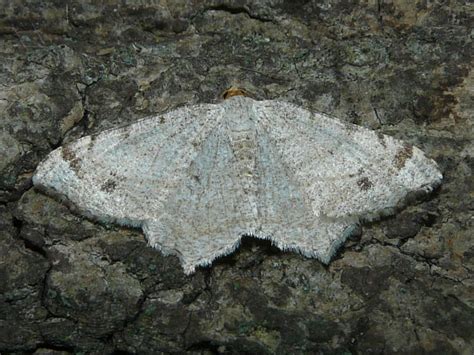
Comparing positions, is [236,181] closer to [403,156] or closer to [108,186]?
[108,186]

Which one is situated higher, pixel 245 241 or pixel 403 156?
pixel 403 156

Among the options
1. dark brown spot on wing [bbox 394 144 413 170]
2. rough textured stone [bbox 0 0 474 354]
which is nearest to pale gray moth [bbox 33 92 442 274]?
dark brown spot on wing [bbox 394 144 413 170]

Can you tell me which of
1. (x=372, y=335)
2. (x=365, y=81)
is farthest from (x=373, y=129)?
(x=372, y=335)

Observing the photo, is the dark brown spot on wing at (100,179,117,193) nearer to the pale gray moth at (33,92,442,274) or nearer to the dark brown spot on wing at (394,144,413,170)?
the pale gray moth at (33,92,442,274)

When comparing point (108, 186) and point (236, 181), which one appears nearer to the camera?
point (108, 186)

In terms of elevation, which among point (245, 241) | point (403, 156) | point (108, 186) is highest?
point (403, 156)

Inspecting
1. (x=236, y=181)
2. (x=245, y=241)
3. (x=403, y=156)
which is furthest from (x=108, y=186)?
(x=403, y=156)
